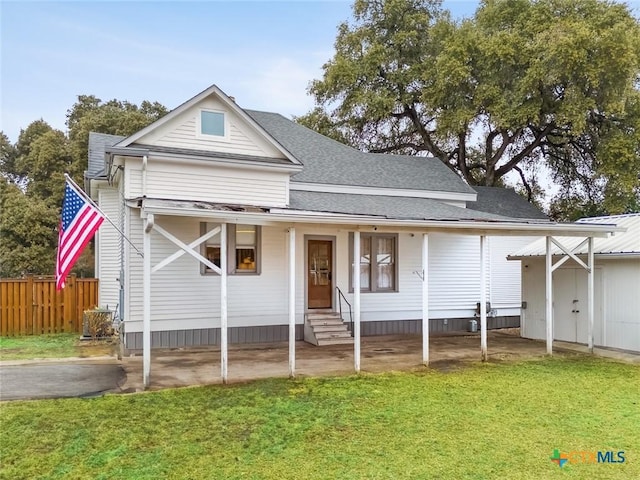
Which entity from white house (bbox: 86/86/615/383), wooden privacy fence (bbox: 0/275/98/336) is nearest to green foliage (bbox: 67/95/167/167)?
white house (bbox: 86/86/615/383)

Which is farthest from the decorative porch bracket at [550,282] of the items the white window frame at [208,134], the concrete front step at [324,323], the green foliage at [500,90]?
the green foliage at [500,90]

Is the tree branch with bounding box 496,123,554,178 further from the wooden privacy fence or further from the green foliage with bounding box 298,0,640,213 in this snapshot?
the wooden privacy fence

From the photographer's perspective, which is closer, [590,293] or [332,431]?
[332,431]

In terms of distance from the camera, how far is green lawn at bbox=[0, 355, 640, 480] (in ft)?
15.1

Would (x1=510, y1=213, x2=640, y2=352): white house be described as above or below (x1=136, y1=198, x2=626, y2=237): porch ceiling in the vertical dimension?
below

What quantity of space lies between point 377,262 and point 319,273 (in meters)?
1.79

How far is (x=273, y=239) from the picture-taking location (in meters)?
12.1

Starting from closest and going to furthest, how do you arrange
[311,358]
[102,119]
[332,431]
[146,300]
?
[332,431] → [146,300] → [311,358] → [102,119]

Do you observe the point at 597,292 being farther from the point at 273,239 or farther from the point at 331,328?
the point at 273,239

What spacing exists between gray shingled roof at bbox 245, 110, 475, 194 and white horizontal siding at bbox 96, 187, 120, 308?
497cm

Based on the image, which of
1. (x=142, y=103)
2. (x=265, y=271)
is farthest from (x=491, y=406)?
(x=142, y=103)

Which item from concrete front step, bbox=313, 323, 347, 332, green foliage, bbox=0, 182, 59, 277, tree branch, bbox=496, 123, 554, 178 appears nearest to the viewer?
concrete front step, bbox=313, 323, 347, 332

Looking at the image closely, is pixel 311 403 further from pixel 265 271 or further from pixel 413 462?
pixel 265 271

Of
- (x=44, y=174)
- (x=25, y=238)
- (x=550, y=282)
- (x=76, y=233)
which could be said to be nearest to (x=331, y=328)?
(x=550, y=282)
